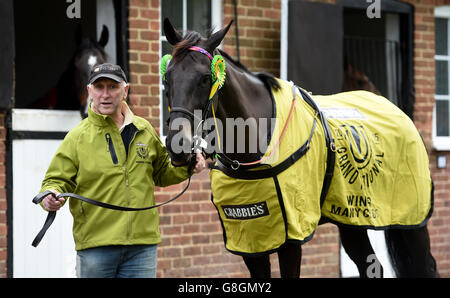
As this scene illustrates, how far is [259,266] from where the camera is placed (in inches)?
161

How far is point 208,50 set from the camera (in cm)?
349

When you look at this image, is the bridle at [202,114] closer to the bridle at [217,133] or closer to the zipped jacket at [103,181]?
the bridle at [217,133]

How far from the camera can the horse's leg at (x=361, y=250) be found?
460cm

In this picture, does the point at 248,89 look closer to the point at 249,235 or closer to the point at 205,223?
the point at 249,235

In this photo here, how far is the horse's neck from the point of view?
3.70m

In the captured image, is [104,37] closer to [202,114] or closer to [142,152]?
[142,152]

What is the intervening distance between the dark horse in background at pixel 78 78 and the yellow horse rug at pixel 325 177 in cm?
198

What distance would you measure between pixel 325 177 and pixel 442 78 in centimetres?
430

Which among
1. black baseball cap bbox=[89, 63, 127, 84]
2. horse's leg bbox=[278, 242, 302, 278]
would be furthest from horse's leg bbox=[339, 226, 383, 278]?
black baseball cap bbox=[89, 63, 127, 84]

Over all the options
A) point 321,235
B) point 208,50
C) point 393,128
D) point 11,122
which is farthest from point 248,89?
point 321,235

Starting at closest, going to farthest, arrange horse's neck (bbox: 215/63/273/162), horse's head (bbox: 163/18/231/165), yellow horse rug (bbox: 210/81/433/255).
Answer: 1. horse's head (bbox: 163/18/231/165)
2. horse's neck (bbox: 215/63/273/162)
3. yellow horse rug (bbox: 210/81/433/255)

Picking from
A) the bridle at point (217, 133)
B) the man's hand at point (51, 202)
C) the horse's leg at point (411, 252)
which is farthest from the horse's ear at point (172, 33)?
the horse's leg at point (411, 252)

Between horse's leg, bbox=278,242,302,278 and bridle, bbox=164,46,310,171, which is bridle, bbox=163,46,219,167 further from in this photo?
horse's leg, bbox=278,242,302,278

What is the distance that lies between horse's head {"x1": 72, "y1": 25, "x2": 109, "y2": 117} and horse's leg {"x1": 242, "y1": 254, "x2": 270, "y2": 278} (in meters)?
2.18
